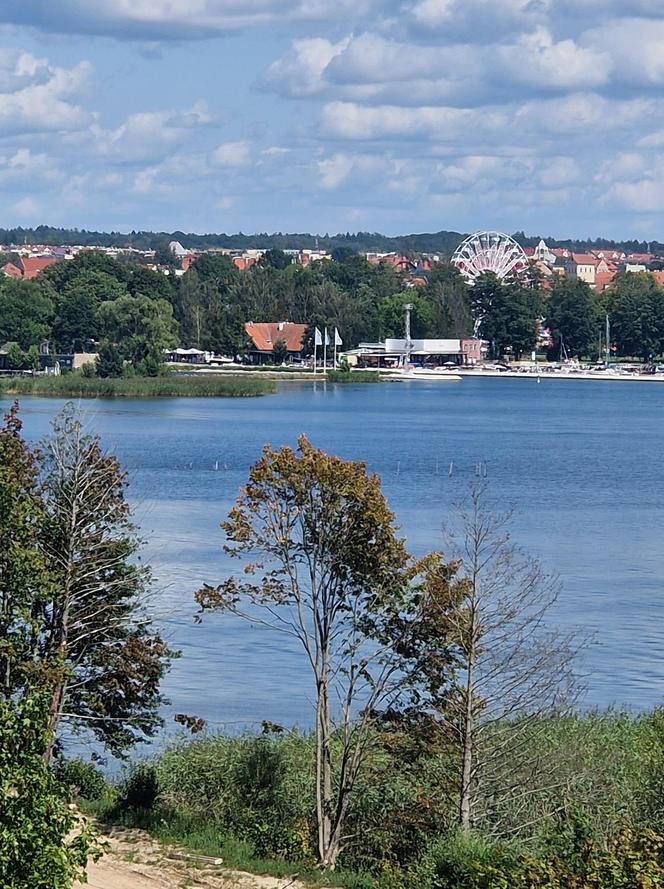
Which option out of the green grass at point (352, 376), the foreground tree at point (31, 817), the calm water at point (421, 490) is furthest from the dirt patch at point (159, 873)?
the green grass at point (352, 376)

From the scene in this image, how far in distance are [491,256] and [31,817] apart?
6385 inches

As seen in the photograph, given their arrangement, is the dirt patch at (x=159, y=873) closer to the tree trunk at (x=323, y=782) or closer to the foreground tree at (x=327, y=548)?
the tree trunk at (x=323, y=782)

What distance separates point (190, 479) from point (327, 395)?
184 feet

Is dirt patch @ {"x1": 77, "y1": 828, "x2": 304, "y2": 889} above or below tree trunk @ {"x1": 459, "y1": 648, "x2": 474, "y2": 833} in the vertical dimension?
below

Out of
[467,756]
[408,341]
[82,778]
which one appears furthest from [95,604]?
[408,341]

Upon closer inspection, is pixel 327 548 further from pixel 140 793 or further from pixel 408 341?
pixel 408 341

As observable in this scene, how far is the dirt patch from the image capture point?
15609mm

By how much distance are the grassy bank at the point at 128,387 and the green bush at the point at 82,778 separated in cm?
6842

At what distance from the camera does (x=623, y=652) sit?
2700cm

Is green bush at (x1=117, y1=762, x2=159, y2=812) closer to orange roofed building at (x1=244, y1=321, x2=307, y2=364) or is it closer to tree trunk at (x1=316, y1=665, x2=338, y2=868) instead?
tree trunk at (x1=316, y1=665, x2=338, y2=868)

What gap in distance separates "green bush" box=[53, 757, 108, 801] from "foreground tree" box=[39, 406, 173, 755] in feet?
1.49

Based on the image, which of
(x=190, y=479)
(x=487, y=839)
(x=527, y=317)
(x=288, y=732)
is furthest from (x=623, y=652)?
(x=527, y=317)

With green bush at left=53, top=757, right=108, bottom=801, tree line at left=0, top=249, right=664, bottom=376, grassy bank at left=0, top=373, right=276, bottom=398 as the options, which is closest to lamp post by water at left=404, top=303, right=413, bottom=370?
tree line at left=0, top=249, right=664, bottom=376

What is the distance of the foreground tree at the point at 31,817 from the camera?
10.5 meters
